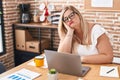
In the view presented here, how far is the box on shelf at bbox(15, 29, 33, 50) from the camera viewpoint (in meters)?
3.75

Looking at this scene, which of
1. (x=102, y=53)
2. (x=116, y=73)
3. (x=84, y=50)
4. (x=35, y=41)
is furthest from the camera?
(x=35, y=41)

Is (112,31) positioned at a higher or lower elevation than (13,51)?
higher

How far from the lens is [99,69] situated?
6.10 ft

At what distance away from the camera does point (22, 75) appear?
68.7 inches

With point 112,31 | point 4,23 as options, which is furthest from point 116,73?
point 4,23

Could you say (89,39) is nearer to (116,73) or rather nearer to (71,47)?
(71,47)

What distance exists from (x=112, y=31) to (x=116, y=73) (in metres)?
1.78

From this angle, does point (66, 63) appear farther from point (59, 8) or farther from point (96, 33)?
point (59, 8)

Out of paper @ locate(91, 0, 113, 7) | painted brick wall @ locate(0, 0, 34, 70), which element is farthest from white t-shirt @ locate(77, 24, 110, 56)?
painted brick wall @ locate(0, 0, 34, 70)

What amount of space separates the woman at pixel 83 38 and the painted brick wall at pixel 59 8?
1322mm

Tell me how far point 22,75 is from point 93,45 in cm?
81

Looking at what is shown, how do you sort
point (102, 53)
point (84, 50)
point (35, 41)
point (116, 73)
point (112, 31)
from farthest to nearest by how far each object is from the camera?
point (35, 41) < point (112, 31) < point (84, 50) < point (102, 53) < point (116, 73)

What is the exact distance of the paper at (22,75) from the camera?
5.53 ft

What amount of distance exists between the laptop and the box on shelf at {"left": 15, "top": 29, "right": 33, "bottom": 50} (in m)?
2.02
